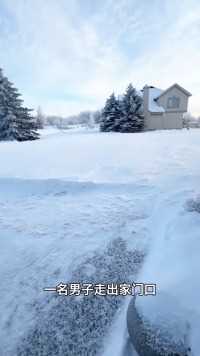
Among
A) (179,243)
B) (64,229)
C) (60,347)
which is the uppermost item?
(179,243)

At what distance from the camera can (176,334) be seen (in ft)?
4.13

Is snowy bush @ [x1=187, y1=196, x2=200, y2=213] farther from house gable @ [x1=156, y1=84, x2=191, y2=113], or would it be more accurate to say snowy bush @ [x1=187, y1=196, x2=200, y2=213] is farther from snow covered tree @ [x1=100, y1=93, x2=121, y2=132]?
house gable @ [x1=156, y1=84, x2=191, y2=113]

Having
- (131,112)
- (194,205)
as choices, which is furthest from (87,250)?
(131,112)

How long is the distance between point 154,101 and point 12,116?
14.6 metres

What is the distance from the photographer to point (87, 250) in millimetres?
2582

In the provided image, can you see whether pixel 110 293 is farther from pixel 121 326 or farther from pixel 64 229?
pixel 64 229

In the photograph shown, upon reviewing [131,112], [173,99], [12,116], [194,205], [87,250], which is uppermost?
[173,99]

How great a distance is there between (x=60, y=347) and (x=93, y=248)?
45.3 inches

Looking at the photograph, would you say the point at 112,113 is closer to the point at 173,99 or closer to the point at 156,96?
the point at 156,96

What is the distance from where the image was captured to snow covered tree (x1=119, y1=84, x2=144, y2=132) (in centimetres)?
2119

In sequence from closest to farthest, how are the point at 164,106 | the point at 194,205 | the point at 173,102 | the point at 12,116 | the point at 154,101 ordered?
the point at 194,205, the point at 12,116, the point at 164,106, the point at 173,102, the point at 154,101

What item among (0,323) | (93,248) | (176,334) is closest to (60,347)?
(0,323)

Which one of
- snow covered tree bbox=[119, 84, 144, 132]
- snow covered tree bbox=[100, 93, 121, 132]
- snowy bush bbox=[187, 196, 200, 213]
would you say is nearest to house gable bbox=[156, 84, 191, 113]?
snow covered tree bbox=[119, 84, 144, 132]

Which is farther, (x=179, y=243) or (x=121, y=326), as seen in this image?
(x=179, y=243)
